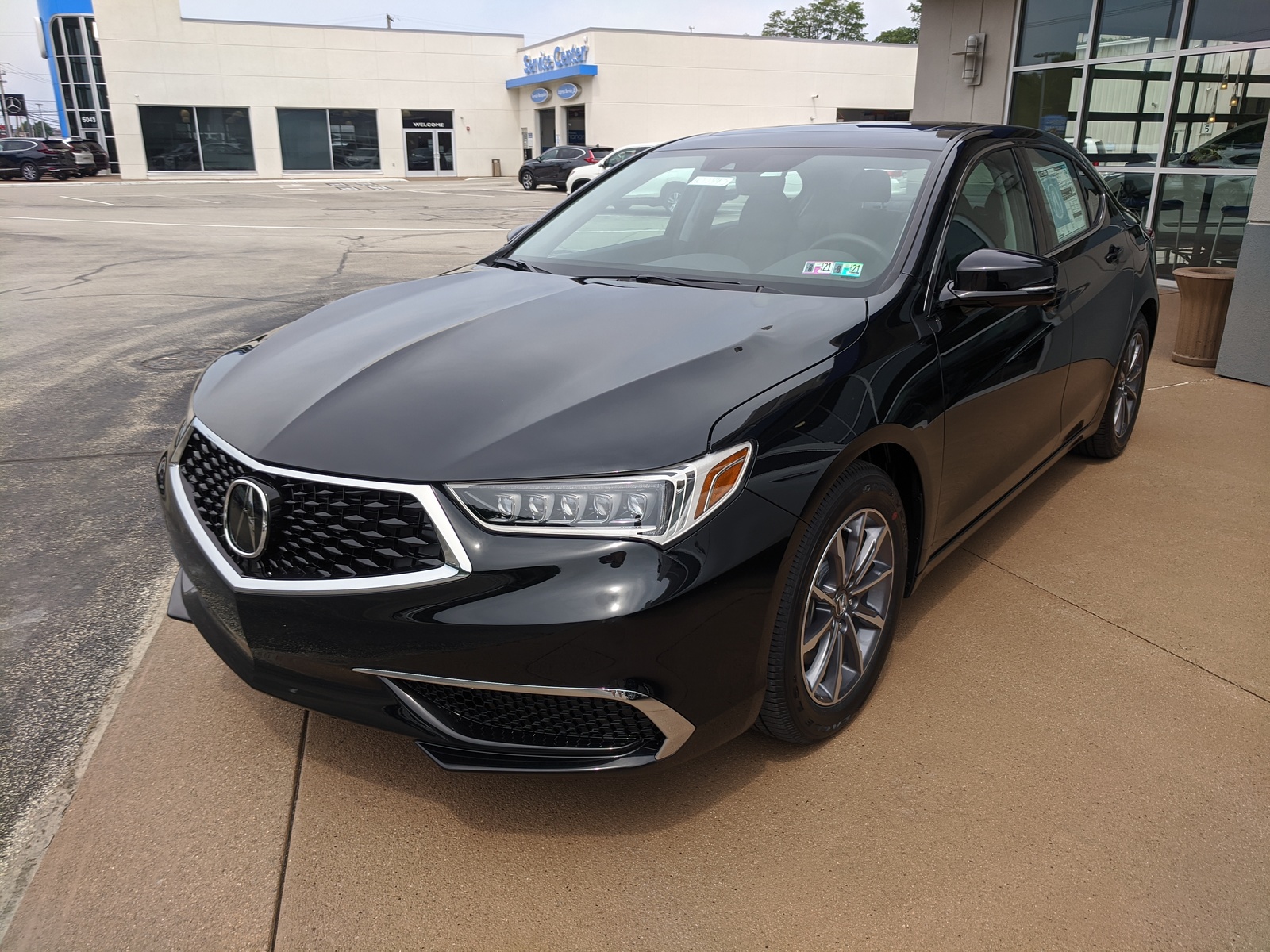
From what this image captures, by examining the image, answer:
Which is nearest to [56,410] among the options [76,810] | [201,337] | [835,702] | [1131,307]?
[201,337]

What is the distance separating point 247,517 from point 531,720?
806 mm

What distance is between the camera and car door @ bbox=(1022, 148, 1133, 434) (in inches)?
155

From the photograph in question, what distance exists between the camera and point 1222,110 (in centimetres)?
991

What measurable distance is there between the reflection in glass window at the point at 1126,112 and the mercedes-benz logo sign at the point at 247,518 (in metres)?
11.2

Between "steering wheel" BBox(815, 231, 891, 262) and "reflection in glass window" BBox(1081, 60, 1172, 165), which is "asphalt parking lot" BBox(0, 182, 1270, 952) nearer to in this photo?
"steering wheel" BBox(815, 231, 891, 262)

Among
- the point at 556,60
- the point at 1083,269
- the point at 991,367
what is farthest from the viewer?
the point at 556,60

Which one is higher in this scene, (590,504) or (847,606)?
(590,504)

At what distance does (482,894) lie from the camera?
2.24 m

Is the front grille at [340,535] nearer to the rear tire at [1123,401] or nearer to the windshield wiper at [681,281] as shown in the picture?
the windshield wiper at [681,281]

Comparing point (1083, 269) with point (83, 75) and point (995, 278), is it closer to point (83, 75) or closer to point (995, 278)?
point (995, 278)

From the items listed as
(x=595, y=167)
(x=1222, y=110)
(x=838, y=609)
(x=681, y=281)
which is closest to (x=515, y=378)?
(x=681, y=281)

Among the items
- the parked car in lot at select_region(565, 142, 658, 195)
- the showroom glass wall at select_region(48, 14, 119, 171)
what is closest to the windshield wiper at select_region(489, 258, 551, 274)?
the parked car in lot at select_region(565, 142, 658, 195)

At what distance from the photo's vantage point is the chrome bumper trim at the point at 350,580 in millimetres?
2049

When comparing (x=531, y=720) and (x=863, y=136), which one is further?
(x=863, y=136)
